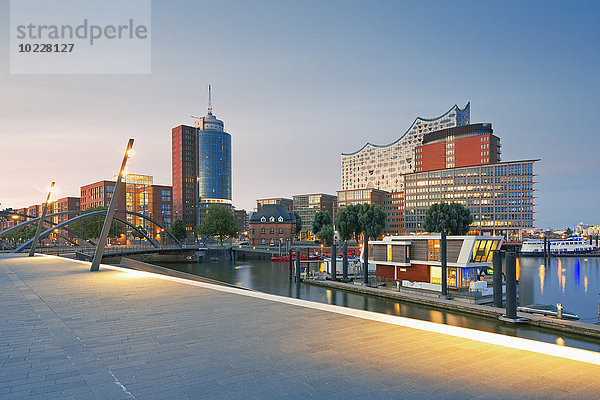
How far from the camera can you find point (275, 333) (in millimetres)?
10727

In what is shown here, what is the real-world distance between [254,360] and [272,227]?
126 meters

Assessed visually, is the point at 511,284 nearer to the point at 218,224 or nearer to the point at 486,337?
the point at 486,337

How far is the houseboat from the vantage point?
3819 cm

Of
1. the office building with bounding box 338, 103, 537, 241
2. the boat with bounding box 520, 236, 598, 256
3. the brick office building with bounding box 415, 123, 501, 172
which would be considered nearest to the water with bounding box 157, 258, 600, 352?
the boat with bounding box 520, 236, 598, 256

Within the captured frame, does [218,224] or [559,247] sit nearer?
[559,247]

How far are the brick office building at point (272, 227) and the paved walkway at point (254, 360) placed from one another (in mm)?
118889

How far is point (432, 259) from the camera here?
134ft

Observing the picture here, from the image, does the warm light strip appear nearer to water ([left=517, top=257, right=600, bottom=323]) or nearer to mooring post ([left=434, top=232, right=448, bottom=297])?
mooring post ([left=434, top=232, right=448, bottom=297])

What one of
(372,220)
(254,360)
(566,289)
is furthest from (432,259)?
(372,220)

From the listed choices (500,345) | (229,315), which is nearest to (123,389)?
(229,315)

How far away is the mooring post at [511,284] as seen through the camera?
79.2 ft

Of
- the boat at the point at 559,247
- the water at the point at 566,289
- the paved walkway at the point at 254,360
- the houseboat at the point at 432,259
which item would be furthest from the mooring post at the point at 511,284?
the boat at the point at 559,247

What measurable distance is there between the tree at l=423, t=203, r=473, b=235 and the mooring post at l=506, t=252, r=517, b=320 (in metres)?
76.0

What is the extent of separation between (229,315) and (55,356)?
17.7ft
